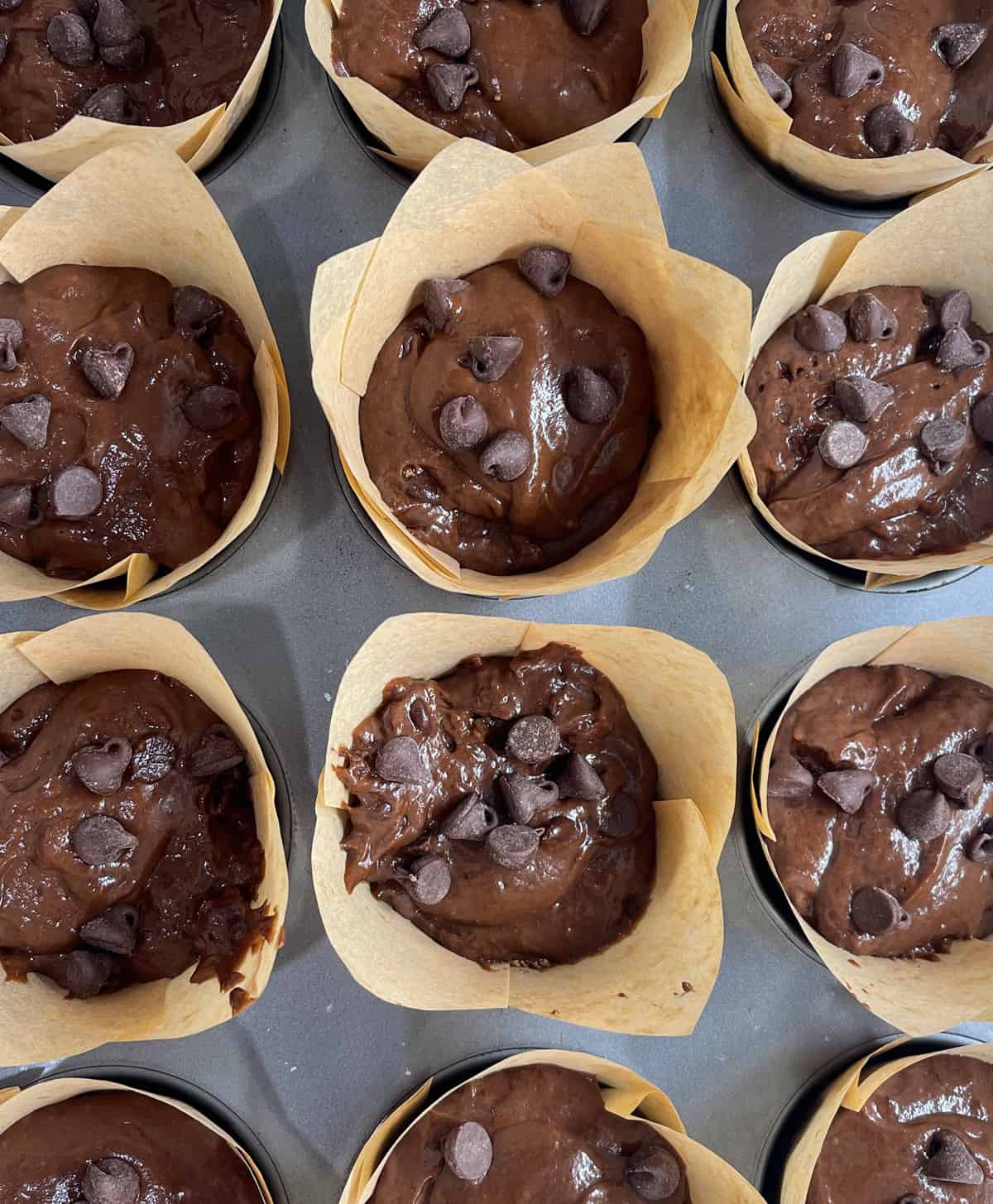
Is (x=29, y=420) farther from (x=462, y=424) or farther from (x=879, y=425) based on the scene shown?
(x=879, y=425)

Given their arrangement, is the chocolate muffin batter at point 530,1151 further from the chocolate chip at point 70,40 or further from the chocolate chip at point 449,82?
the chocolate chip at point 70,40

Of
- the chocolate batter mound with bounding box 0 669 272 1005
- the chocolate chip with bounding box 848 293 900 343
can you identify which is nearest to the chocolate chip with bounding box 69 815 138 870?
the chocolate batter mound with bounding box 0 669 272 1005

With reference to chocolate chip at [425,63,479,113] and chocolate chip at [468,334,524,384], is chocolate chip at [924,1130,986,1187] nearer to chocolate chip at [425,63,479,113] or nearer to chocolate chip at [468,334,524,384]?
chocolate chip at [468,334,524,384]

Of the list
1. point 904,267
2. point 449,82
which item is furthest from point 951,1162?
point 449,82

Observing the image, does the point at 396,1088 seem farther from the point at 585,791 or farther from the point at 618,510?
the point at 618,510

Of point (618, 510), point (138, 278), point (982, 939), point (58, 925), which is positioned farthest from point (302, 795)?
point (982, 939)
